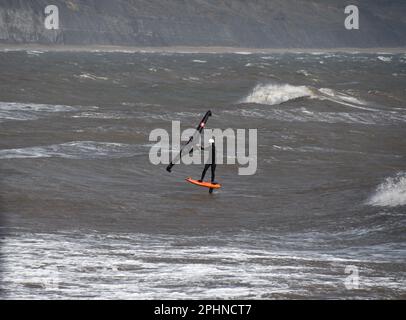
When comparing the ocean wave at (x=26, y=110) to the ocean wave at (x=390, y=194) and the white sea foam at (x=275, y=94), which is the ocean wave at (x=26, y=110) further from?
the ocean wave at (x=390, y=194)

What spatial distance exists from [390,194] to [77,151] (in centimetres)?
853

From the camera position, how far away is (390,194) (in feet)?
60.3

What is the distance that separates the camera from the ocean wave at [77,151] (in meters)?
22.7

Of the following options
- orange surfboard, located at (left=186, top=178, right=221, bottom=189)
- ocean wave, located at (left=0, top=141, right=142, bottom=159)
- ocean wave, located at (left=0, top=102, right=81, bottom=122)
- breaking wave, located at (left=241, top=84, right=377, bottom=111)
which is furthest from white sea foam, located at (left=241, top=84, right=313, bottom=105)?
orange surfboard, located at (left=186, top=178, right=221, bottom=189)

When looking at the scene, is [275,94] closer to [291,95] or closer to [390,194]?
[291,95]

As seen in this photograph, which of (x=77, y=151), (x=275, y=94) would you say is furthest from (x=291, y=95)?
(x=77, y=151)

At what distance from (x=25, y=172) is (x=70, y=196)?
281cm

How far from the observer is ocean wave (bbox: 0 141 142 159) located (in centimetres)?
2267

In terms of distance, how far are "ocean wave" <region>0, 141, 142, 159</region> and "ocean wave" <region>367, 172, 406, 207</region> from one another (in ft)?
22.7

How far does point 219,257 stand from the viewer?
1276cm

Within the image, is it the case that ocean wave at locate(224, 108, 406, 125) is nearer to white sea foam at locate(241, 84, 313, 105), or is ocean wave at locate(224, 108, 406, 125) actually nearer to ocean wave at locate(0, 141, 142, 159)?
white sea foam at locate(241, 84, 313, 105)

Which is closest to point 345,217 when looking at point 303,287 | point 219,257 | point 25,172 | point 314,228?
point 314,228
